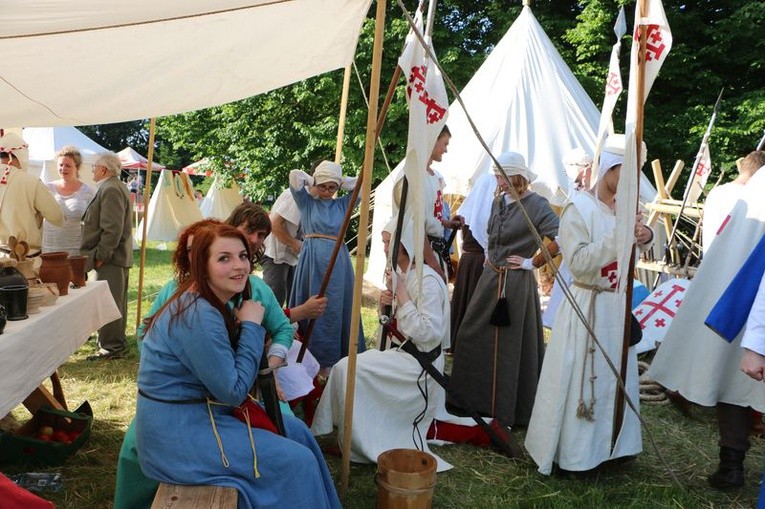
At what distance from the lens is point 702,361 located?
10.4 ft

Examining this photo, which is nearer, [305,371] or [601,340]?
[601,340]

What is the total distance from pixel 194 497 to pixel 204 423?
22 cm

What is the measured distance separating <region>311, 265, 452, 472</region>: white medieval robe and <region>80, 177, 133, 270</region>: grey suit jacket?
254cm

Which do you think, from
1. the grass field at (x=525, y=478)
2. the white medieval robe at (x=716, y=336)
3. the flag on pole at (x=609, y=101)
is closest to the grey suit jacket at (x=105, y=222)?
the grass field at (x=525, y=478)

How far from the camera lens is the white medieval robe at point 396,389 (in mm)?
3074

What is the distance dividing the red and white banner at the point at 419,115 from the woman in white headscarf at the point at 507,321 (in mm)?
1310

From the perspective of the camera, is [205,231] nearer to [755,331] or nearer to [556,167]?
[755,331]

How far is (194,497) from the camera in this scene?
198 centimetres

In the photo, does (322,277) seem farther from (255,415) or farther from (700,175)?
(700,175)

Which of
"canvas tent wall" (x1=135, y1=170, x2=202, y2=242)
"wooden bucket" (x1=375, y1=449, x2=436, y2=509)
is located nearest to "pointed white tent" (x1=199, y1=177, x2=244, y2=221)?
"canvas tent wall" (x1=135, y1=170, x2=202, y2=242)

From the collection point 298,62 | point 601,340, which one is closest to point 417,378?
point 601,340

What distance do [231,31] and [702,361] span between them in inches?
108

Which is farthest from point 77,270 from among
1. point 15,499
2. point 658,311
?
point 658,311

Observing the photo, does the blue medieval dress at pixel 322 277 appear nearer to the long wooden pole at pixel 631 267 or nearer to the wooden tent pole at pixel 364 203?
the wooden tent pole at pixel 364 203
